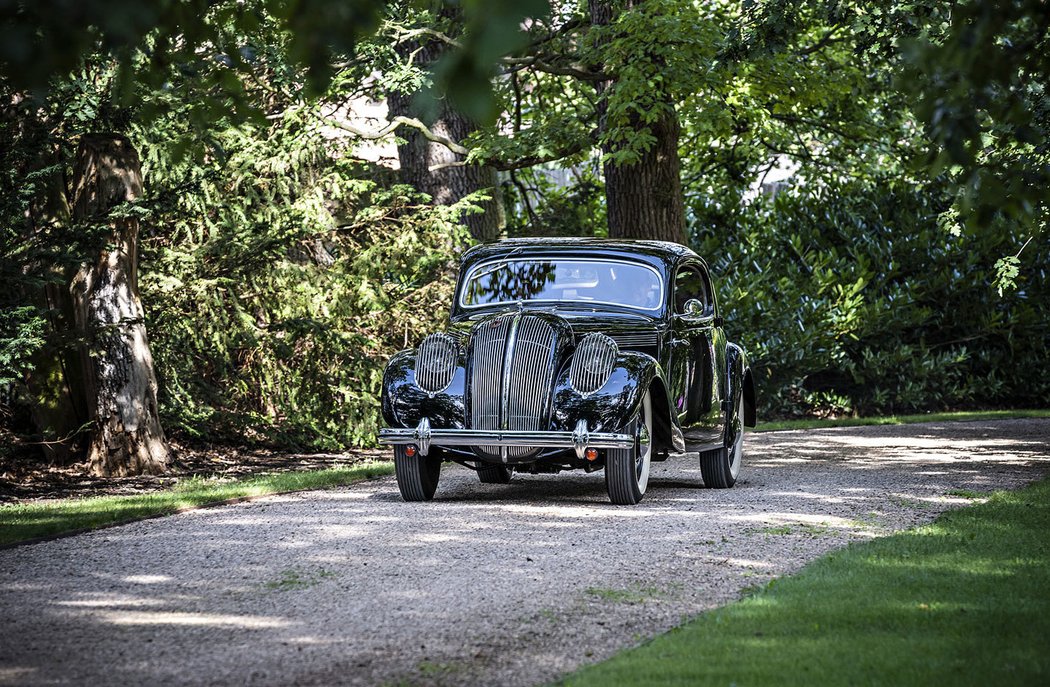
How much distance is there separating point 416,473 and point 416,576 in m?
3.32

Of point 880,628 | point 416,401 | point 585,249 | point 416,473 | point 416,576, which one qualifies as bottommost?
point 880,628

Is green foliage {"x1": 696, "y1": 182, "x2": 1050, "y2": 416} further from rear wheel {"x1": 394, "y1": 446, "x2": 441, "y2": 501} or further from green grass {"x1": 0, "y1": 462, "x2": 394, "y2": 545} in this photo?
rear wheel {"x1": 394, "y1": 446, "x2": 441, "y2": 501}

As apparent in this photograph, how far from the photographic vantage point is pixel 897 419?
1989 cm

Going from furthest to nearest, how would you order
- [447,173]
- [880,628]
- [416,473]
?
[447,173] < [416,473] < [880,628]

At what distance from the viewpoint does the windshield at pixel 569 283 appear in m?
11.0

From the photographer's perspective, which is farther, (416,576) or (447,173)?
(447,173)

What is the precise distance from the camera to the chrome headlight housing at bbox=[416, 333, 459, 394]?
396 inches

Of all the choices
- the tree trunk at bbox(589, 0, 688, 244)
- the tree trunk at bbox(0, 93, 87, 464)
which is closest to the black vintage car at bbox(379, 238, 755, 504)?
the tree trunk at bbox(0, 93, 87, 464)

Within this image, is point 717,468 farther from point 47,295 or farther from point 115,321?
point 47,295

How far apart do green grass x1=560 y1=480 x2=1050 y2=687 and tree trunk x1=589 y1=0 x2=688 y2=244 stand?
30.4 ft

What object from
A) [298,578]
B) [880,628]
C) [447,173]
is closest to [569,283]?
[298,578]

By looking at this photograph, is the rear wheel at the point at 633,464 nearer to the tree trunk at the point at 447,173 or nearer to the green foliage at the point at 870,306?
the green foliage at the point at 870,306

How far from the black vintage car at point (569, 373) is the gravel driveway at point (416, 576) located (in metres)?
0.42

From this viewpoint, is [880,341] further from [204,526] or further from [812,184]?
[204,526]
